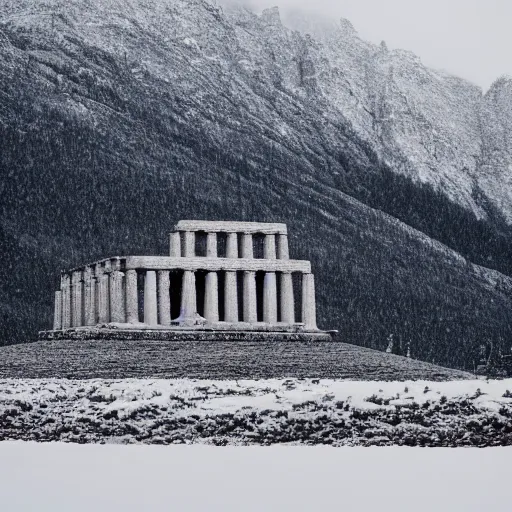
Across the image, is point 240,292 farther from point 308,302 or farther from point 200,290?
point 308,302

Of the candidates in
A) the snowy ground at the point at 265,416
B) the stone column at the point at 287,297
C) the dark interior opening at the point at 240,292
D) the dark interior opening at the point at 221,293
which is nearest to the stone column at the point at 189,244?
the dark interior opening at the point at 221,293

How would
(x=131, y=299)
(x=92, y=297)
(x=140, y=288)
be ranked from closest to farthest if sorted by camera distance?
(x=131, y=299) < (x=92, y=297) < (x=140, y=288)

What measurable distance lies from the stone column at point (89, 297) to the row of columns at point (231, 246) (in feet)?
14.9

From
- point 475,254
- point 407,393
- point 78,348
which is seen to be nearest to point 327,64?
point 475,254

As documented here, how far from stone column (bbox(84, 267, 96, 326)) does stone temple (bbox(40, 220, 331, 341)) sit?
0.05 meters

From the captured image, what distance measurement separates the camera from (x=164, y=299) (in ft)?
175

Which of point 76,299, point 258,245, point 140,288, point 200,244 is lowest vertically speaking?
point 76,299

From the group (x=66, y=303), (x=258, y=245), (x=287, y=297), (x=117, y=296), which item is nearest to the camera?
(x=117, y=296)

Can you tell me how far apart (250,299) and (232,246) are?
4237mm

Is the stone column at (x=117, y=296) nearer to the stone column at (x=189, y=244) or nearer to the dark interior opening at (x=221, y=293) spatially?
the stone column at (x=189, y=244)

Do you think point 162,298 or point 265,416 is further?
point 162,298

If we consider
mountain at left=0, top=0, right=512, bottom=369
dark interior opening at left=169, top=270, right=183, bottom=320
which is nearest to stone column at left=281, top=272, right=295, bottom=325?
dark interior opening at left=169, top=270, right=183, bottom=320

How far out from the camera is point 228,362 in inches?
1409

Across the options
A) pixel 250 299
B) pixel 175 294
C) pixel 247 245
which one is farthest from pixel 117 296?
pixel 247 245
